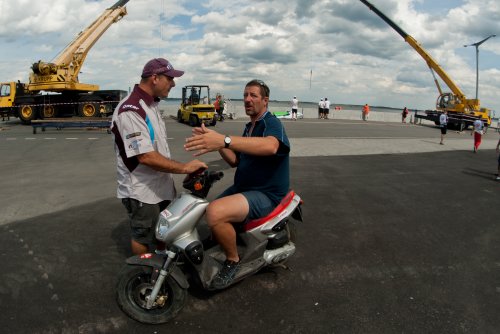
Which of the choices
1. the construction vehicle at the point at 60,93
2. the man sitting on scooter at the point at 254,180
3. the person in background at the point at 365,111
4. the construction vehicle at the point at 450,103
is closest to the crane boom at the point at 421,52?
the construction vehicle at the point at 450,103

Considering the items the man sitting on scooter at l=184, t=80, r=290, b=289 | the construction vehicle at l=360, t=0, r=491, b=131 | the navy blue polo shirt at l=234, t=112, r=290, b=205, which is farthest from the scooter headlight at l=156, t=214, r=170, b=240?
the construction vehicle at l=360, t=0, r=491, b=131

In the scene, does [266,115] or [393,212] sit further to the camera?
[393,212]

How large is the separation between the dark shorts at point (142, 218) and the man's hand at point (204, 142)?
33.8 inches

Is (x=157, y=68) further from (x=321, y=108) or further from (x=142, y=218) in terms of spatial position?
(x=321, y=108)

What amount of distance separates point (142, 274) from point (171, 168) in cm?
94

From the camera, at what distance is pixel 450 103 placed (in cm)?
2947

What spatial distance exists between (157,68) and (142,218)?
1.28 m

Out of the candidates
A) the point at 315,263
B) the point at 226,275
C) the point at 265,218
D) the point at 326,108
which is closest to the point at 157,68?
the point at 265,218

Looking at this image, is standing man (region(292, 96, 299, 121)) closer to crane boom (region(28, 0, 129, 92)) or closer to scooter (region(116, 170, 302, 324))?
crane boom (region(28, 0, 129, 92))

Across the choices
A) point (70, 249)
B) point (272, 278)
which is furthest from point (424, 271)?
point (70, 249)

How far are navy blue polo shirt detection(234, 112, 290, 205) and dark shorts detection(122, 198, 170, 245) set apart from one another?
83cm

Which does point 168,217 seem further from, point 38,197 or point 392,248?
point 38,197

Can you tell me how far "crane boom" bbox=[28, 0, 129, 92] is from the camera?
874 inches

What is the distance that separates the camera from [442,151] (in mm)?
13328
